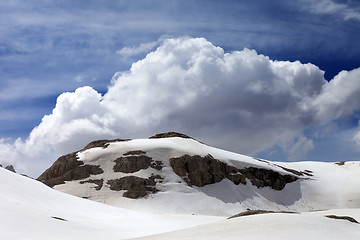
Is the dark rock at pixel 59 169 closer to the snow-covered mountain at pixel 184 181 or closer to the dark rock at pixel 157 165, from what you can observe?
the snow-covered mountain at pixel 184 181

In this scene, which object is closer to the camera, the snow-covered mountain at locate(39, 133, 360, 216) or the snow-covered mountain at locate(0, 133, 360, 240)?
the snow-covered mountain at locate(0, 133, 360, 240)

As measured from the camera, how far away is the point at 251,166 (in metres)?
84.2

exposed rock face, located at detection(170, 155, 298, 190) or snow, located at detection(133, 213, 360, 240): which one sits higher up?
exposed rock face, located at detection(170, 155, 298, 190)

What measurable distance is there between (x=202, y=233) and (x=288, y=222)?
5003 millimetres

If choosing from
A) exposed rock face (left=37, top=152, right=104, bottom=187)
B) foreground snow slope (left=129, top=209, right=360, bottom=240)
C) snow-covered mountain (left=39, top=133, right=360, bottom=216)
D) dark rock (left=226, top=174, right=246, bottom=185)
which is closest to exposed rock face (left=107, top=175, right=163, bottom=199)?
snow-covered mountain (left=39, top=133, right=360, bottom=216)

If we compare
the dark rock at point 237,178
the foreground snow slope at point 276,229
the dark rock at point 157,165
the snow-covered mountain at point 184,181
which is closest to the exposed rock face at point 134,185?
the snow-covered mountain at point 184,181

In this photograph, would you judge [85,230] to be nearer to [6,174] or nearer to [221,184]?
[6,174]

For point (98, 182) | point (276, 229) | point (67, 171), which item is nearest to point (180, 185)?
point (98, 182)

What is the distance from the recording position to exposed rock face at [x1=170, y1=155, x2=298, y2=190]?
244 feet

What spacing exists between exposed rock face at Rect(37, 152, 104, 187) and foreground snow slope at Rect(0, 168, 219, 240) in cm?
3180

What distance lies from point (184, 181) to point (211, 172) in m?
6.61

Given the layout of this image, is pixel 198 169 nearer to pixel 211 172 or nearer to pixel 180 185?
pixel 211 172

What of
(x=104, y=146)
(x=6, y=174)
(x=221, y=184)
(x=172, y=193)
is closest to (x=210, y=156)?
(x=221, y=184)

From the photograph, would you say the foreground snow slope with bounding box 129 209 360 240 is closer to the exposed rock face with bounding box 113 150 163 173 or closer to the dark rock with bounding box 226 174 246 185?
the exposed rock face with bounding box 113 150 163 173
